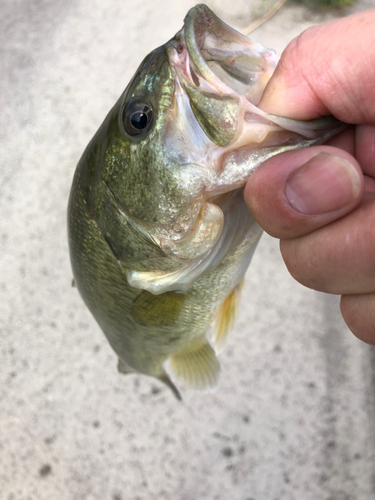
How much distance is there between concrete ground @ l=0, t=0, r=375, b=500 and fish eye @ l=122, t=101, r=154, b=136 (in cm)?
104

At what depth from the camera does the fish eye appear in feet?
1.85

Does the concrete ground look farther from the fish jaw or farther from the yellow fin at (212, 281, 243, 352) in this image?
the fish jaw

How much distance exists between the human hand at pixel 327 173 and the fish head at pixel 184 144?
4cm

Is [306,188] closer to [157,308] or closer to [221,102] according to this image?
[221,102]

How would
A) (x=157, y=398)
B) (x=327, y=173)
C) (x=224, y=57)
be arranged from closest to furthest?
(x=327, y=173) → (x=224, y=57) → (x=157, y=398)

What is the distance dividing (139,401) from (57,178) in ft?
3.59

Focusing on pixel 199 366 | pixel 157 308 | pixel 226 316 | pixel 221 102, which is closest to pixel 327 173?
pixel 221 102

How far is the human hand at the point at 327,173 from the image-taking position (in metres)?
0.47

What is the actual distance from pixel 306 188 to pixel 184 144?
19 centimetres

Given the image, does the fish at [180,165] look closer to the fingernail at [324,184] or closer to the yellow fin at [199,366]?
the fingernail at [324,184]

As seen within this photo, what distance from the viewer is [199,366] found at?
1.14m

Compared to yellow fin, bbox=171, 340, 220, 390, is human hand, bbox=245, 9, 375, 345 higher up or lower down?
higher up

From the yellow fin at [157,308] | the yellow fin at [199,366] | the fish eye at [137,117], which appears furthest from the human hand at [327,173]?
the yellow fin at [199,366]

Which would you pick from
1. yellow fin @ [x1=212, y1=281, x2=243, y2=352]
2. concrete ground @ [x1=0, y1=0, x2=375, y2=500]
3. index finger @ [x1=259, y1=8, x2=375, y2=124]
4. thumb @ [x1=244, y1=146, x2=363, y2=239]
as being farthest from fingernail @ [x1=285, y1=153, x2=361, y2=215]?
concrete ground @ [x1=0, y1=0, x2=375, y2=500]
